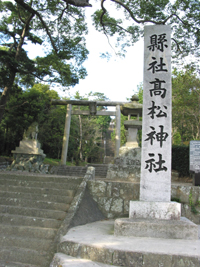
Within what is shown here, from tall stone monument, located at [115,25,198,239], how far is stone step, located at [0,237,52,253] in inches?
46.6

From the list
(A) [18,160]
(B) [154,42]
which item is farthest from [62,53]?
(B) [154,42]

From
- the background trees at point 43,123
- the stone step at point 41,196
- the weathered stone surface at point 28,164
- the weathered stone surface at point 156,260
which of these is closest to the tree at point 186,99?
the background trees at point 43,123

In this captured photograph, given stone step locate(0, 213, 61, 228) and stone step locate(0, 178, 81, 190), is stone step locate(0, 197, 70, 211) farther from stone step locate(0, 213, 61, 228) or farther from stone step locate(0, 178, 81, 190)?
stone step locate(0, 178, 81, 190)

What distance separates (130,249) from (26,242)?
5.99 feet

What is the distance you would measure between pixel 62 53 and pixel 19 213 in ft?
28.8

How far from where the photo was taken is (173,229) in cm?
337

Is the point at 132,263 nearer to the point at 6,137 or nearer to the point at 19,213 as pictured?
the point at 19,213

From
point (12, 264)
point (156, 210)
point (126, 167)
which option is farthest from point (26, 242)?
point (126, 167)

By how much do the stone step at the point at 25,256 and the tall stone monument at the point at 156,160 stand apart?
47.0 inches

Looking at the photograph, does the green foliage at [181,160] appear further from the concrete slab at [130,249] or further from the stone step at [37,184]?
the concrete slab at [130,249]

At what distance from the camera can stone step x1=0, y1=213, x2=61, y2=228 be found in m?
3.99

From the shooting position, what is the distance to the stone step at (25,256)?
129 inches

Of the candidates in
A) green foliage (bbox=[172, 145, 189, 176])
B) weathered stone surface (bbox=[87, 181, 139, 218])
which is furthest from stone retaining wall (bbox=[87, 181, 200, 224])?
green foliage (bbox=[172, 145, 189, 176])

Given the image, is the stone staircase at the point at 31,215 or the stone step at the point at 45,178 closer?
the stone staircase at the point at 31,215
